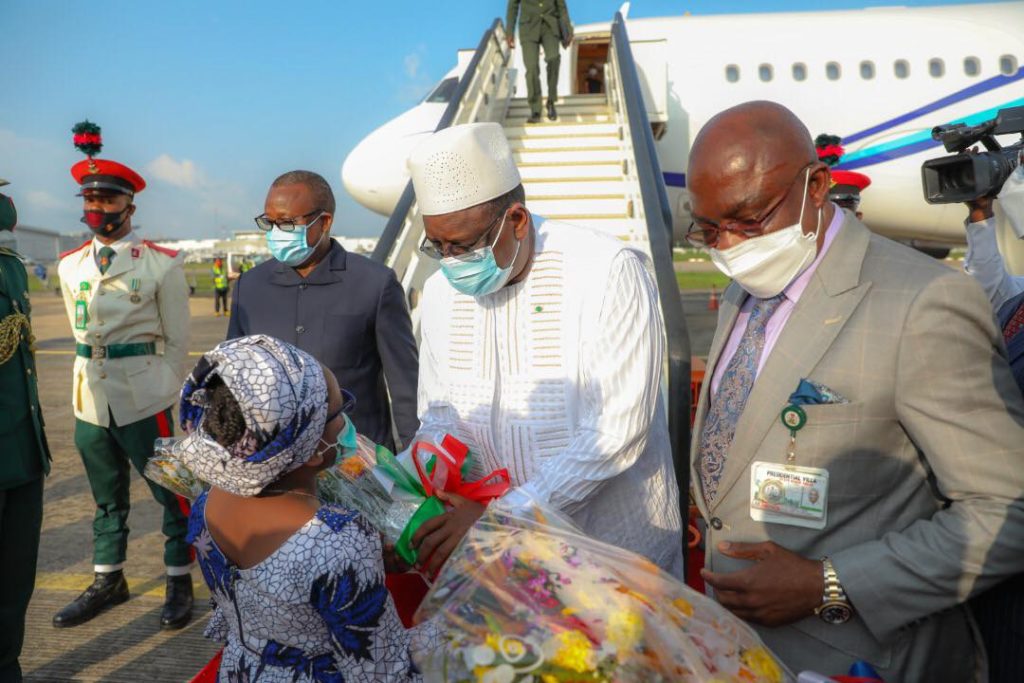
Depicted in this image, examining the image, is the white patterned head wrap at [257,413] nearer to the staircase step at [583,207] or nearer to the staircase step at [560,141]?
the staircase step at [583,207]

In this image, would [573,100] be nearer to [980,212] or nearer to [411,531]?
[980,212]

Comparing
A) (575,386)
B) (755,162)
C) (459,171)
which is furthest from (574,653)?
(459,171)

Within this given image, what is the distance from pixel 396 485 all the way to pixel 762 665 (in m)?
1.02

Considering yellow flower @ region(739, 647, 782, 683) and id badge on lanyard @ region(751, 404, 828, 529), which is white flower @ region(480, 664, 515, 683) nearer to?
yellow flower @ region(739, 647, 782, 683)

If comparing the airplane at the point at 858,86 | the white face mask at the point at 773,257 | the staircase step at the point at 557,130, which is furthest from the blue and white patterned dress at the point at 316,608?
the airplane at the point at 858,86

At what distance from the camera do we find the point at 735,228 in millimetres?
1646

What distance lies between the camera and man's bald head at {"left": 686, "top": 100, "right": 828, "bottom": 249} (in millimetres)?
1558

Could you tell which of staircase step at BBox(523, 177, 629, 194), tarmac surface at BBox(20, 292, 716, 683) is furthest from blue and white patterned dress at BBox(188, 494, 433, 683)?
staircase step at BBox(523, 177, 629, 194)

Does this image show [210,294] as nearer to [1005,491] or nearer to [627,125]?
[627,125]

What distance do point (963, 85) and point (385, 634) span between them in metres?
12.8

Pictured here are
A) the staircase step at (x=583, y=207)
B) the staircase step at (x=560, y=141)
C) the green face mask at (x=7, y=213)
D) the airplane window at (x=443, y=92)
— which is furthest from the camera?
the airplane window at (x=443, y=92)

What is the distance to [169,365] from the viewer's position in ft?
13.1

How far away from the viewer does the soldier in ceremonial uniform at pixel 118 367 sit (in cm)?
373

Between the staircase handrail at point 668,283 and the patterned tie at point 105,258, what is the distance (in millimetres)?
3238
